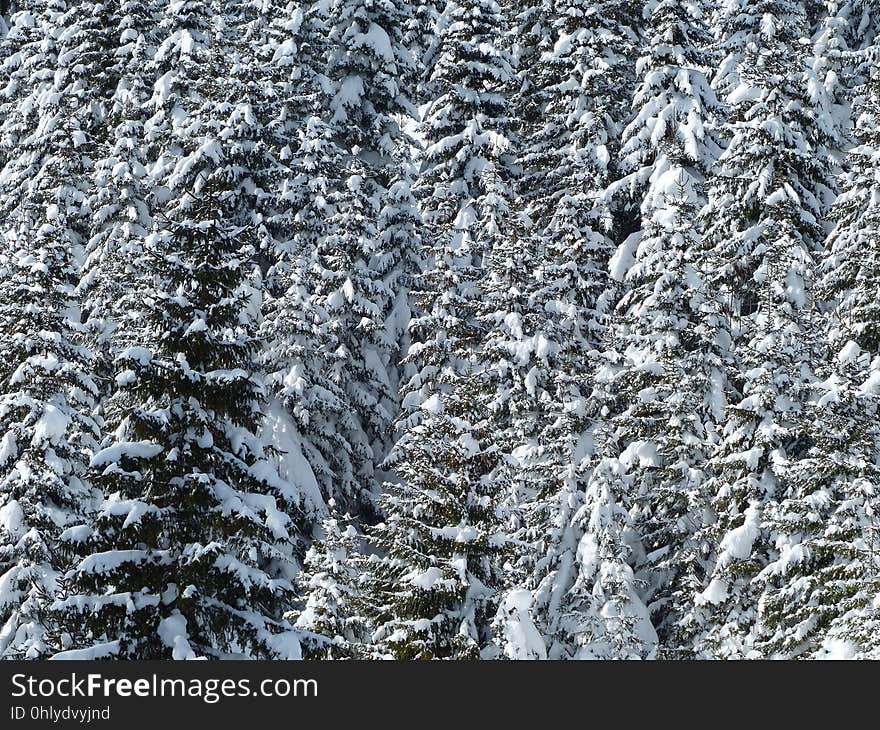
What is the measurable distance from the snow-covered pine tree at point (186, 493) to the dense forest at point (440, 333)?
0.17 ft

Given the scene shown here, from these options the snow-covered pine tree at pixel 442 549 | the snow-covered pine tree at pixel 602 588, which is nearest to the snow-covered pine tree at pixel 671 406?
the snow-covered pine tree at pixel 602 588

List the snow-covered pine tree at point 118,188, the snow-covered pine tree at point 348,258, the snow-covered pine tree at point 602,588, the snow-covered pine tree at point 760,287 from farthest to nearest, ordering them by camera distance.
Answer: the snow-covered pine tree at point 348,258, the snow-covered pine tree at point 118,188, the snow-covered pine tree at point 602,588, the snow-covered pine tree at point 760,287

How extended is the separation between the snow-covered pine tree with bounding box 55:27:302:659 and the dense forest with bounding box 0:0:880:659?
0.17 ft

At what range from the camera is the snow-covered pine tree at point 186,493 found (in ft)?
48.7

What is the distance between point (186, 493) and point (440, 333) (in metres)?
12.9

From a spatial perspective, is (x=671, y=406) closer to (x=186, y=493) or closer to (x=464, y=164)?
(x=186, y=493)

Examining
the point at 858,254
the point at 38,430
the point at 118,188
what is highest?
the point at 118,188

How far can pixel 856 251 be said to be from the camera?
2366 centimetres

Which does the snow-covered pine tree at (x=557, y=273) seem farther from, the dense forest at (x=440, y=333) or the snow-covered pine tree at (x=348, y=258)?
the snow-covered pine tree at (x=348, y=258)

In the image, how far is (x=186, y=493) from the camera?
50.7 feet

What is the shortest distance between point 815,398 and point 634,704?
902 centimetres

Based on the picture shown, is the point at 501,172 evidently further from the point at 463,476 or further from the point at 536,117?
the point at 463,476

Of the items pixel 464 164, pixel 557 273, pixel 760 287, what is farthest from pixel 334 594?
pixel 464 164

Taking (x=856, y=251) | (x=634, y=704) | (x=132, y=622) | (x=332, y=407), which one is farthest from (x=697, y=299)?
(x=132, y=622)
